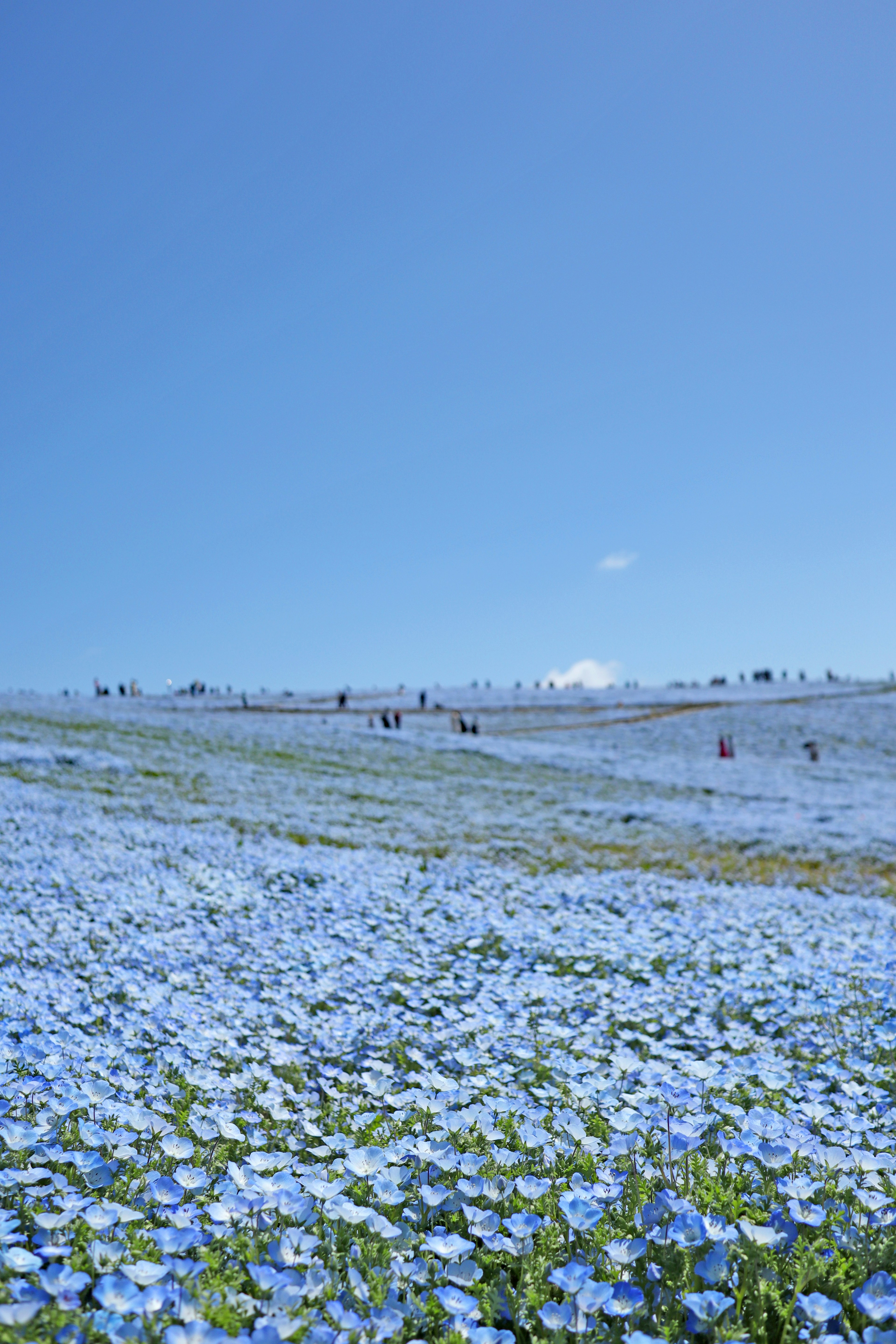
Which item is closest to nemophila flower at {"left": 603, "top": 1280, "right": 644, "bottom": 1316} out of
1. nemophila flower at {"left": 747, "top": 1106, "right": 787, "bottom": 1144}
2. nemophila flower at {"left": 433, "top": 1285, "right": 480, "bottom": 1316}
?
nemophila flower at {"left": 433, "top": 1285, "right": 480, "bottom": 1316}

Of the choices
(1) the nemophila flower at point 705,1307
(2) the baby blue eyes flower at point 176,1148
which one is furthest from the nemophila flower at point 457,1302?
(2) the baby blue eyes flower at point 176,1148

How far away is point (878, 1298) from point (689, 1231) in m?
0.64

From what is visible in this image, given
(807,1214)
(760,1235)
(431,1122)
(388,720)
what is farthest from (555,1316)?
(388,720)

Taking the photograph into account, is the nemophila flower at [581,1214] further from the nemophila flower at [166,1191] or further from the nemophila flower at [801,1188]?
the nemophila flower at [166,1191]

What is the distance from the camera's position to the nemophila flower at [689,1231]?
9.71ft

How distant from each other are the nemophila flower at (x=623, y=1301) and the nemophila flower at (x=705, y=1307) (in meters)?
0.16

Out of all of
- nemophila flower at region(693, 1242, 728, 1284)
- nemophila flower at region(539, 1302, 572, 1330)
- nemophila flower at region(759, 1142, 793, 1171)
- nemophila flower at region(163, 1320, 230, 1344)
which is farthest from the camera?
nemophila flower at region(759, 1142, 793, 1171)

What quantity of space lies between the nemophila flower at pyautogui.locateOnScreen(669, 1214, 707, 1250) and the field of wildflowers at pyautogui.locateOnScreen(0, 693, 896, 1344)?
0.01m

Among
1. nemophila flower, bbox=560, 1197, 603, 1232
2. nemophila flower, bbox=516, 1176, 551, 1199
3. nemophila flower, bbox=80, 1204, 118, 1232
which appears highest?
nemophila flower, bbox=80, 1204, 118, 1232

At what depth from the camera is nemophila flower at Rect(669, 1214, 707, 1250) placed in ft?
9.71

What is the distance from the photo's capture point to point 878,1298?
9.05 ft

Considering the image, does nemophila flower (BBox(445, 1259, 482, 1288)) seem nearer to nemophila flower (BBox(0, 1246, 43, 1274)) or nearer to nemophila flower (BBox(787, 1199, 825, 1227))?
nemophila flower (BBox(787, 1199, 825, 1227))

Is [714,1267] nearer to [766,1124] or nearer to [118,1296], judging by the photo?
[766,1124]

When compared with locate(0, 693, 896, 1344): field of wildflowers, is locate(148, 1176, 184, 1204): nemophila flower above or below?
above
